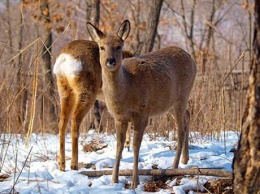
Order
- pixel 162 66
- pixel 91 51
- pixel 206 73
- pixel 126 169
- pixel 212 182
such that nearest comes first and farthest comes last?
pixel 212 182 → pixel 126 169 → pixel 162 66 → pixel 91 51 → pixel 206 73

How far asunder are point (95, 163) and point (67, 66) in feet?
4.16

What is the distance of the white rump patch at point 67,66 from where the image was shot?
20.5 ft

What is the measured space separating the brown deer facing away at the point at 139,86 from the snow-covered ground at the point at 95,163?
26 cm

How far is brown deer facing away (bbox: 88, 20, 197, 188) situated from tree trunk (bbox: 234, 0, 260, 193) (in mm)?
1591

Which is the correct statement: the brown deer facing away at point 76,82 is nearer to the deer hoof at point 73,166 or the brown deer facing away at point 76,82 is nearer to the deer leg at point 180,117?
the deer hoof at point 73,166

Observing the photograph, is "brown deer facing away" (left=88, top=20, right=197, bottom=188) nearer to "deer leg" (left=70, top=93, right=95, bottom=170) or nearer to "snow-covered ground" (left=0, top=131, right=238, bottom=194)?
"snow-covered ground" (left=0, top=131, right=238, bottom=194)

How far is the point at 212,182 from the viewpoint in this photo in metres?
4.61

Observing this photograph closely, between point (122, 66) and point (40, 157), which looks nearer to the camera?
point (122, 66)

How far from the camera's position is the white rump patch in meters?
6.25

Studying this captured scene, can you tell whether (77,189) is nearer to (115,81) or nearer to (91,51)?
(115,81)

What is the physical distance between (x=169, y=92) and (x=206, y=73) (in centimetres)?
397

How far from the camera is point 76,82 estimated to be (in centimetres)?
624

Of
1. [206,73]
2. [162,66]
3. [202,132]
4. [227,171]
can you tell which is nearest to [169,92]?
[162,66]

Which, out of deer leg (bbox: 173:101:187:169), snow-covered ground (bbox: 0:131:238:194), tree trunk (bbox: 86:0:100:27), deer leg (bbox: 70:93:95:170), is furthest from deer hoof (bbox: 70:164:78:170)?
tree trunk (bbox: 86:0:100:27)
